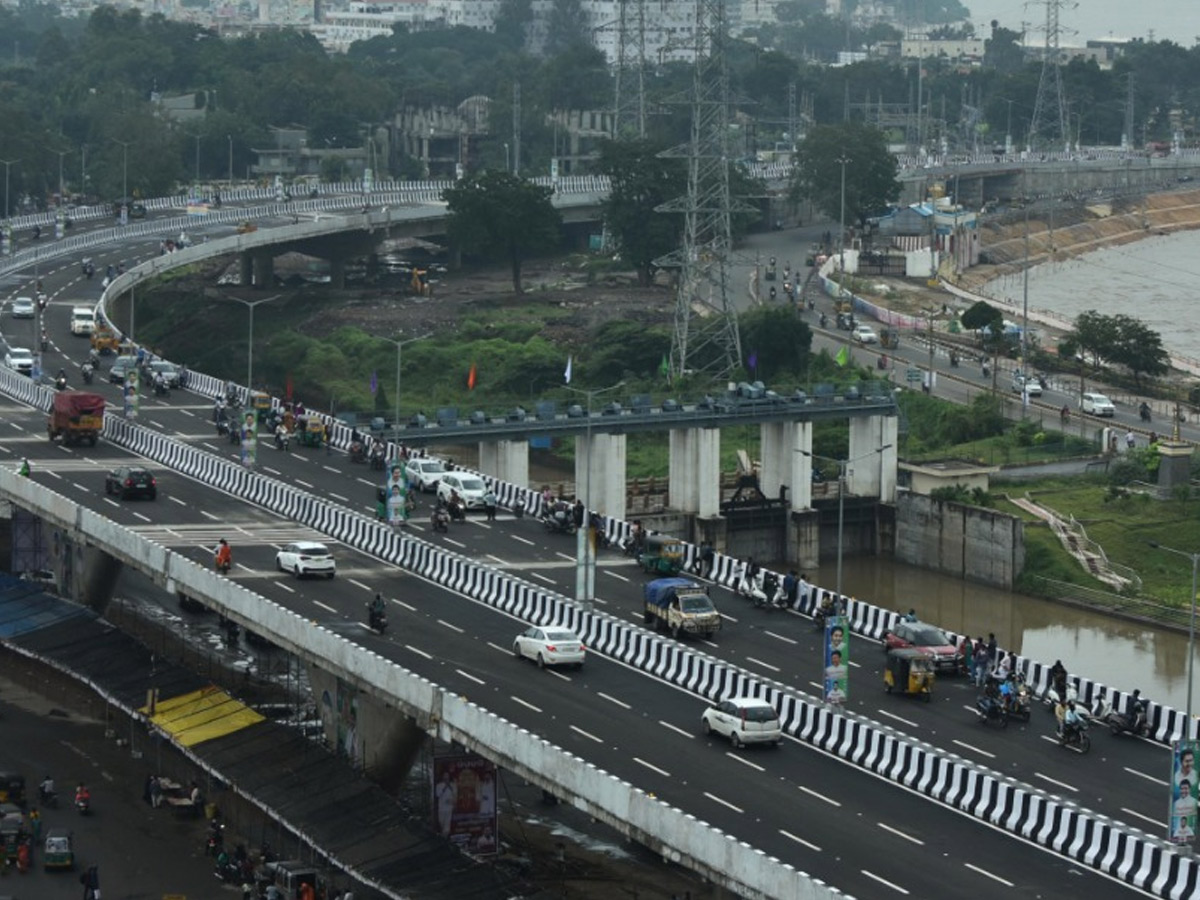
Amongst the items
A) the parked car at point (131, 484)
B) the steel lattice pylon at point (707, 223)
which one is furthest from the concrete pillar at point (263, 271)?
the parked car at point (131, 484)

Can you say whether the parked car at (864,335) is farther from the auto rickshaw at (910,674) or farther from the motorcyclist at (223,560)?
the auto rickshaw at (910,674)

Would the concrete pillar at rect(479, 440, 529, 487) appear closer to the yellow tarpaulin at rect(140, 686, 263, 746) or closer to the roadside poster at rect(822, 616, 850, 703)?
the yellow tarpaulin at rect(140, 686, 263, 746)

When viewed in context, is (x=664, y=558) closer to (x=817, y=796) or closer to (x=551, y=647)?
(x=551, y=647)

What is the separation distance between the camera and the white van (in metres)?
141

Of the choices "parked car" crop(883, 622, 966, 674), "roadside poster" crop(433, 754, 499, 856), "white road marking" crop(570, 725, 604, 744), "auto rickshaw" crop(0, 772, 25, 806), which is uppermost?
"parked car" crop(883, 622, 966, 674)

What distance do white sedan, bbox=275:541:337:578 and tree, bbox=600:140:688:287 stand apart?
344 ft

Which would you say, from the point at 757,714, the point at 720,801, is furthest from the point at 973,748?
the point at 720,801

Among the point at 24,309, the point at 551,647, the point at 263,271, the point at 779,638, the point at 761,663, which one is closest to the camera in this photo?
the point at 551,647

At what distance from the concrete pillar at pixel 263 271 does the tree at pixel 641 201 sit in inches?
952

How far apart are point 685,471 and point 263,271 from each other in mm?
83773

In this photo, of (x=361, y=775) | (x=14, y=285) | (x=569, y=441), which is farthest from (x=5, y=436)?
(x=14, y=285)

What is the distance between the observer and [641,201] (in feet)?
623

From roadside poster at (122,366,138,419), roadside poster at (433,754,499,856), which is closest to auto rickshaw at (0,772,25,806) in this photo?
roadside poster at (433,754,499,856)

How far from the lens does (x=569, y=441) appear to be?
135m
